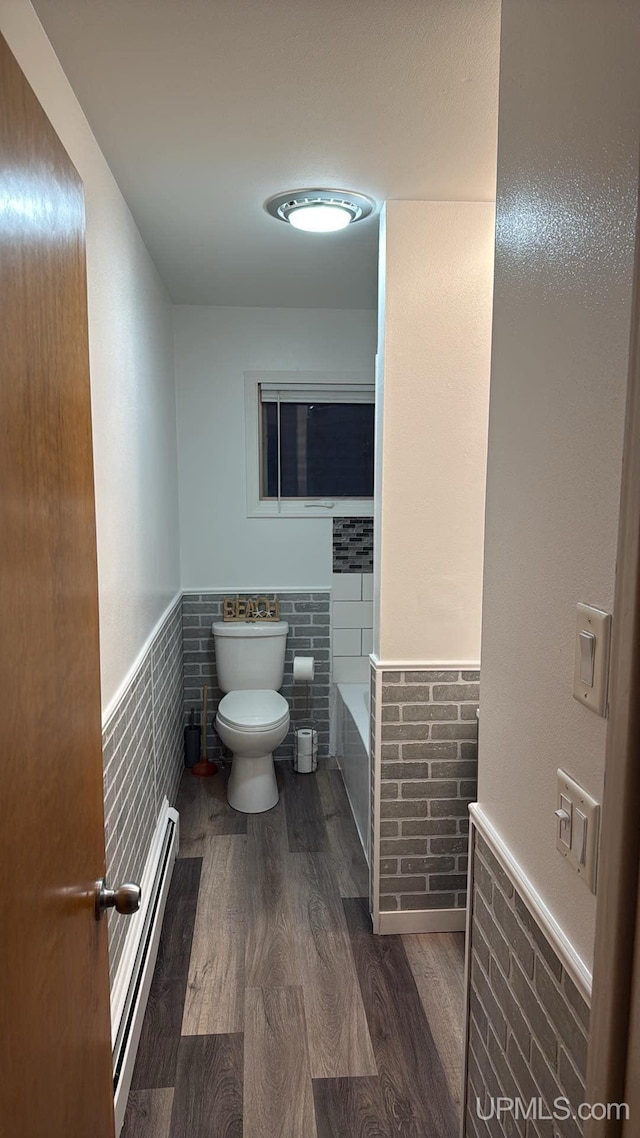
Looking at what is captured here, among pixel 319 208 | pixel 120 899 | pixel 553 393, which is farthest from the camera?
pixel 319 208

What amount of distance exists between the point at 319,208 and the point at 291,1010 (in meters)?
2.41

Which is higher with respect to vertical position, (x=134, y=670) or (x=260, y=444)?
(x=260, y=444)

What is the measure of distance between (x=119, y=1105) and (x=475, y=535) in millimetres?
1817

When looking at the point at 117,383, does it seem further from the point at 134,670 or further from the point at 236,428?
the point at 236,428

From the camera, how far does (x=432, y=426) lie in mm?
2293

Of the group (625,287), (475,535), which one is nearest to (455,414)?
(475,535)

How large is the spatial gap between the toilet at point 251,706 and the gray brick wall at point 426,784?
908mm

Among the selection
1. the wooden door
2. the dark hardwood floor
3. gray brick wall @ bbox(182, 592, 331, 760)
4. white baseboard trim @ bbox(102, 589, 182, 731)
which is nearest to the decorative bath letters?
gray brick wall @ bbox(182, 592, 331, 760)

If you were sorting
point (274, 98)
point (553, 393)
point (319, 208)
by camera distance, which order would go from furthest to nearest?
point (319, 208), point (274, 98), point (553, 393)

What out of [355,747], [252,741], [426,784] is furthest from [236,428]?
[426,784]

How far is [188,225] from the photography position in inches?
94.2

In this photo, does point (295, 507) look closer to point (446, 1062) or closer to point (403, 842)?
point (403, 842)

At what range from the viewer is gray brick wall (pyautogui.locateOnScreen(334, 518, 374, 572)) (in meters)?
3.82

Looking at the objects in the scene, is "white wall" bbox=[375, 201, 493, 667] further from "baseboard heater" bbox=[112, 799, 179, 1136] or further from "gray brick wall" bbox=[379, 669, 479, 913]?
"baseboard heater" bbox=[112, 799, 179, 1136]
